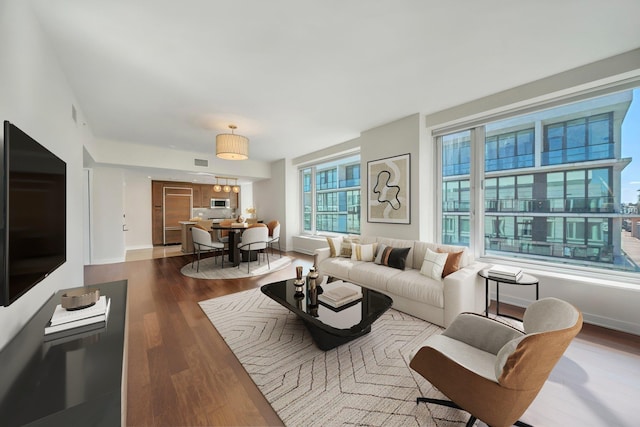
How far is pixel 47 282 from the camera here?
6.23 ft

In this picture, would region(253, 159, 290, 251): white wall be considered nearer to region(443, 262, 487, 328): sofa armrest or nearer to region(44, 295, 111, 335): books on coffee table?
region(443, 262, 487, 328): sofa armrest

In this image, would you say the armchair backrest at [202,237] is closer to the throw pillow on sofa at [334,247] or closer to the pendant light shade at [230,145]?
the pendant light shade at [230,145]

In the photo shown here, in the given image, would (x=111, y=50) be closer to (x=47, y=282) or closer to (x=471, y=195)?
(x=47, y=282)

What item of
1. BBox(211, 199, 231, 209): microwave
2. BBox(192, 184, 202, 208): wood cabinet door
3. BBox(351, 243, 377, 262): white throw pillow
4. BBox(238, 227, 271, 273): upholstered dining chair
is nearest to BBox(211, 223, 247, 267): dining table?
BBox(238, 227, 271, 273): upholstered dining chair

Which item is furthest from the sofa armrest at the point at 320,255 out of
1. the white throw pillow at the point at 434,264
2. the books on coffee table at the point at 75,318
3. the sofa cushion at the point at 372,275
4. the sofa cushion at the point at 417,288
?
the books on coffee table at the point at 75,318

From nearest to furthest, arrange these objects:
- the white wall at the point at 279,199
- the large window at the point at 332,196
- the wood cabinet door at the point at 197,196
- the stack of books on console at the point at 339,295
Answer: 1. the stack of books on console at the point at 339,295
2. the large window at the point at 332,196
3. the white wall at the point at 279,199
4. the wood cabinet door at the point at 197,196

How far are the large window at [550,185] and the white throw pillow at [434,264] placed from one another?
111cm

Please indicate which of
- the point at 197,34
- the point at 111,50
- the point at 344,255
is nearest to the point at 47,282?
the point at 111,50

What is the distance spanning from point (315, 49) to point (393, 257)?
2647mm

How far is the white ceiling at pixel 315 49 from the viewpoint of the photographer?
181cm

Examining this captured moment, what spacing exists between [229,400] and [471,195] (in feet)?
12.5

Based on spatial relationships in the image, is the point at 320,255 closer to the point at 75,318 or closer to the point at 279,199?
the point at 75,318

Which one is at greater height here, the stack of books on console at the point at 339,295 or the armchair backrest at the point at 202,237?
the armchair backrest at the point at 202,237

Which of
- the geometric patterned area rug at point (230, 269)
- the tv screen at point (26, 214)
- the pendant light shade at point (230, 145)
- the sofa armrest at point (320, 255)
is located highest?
the pendant light shade at point (230, 145)
